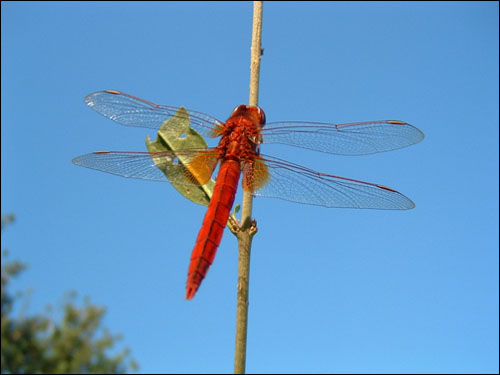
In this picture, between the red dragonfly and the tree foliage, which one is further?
the tree foliage

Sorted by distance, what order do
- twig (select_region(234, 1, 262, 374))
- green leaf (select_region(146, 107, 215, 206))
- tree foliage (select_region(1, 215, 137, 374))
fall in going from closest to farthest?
twig (select_region(234, 1, 262, 374)) < green leaf (select_region(146, 107, 215, 206)) < tree foliage (select_region(1, 215, 137, 374))

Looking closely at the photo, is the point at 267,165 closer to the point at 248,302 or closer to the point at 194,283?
Result: the point at 194,283

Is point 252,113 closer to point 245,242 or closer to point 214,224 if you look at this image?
point 214,224

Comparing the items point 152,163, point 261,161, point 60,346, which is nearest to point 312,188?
point 261,161

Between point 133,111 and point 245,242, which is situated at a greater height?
point 133,111

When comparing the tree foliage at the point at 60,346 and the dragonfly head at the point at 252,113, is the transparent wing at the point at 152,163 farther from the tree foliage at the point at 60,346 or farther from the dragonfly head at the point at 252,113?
the tree foliage at the point at 60,346

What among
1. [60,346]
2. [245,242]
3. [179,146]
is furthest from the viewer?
[60,346]

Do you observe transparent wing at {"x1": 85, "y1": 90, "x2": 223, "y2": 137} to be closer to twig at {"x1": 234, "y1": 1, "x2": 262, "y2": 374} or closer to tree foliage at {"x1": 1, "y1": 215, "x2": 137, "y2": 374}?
twig at {"x1": 234, "y1": 1, "x2": 262, "y2": 374}

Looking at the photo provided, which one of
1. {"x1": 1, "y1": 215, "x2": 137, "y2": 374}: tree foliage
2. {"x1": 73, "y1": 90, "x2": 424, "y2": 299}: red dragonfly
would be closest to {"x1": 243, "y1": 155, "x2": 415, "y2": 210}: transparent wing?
{"x1": 73, "y1": 90, "x2": 424, "y2": 299}: red dragonfly

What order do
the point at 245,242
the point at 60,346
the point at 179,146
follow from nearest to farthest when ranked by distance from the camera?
the point at 245,242
the point at 179,146
the point at 60,346
